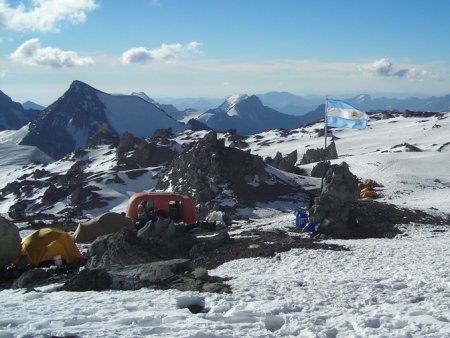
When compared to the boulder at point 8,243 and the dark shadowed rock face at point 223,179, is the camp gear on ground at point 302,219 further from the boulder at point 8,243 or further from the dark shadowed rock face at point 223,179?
the dark shadowed rock face at point 223,179

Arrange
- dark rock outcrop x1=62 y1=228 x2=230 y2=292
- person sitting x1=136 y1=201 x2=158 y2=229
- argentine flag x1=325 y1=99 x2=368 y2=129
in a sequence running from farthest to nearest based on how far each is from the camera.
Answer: argentine flag x1=325 y1=99 x2=368 y2=129 → person sitting x1=136 y1=201 x2=158 y2=229 → dark rock outcrop x1=62 y1=228 x2=230 y2=292

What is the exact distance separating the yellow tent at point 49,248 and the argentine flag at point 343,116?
2174 centimetres

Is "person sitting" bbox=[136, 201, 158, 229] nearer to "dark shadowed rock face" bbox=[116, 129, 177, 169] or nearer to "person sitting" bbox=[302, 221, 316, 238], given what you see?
"person sitting" bbox=[302, 221, 316, 238]

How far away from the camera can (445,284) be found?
13906mm

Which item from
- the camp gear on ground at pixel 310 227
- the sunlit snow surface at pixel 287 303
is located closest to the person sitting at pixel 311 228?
the camp gear on ground at pixel 310 227

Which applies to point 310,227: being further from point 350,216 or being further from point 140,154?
point 140,154

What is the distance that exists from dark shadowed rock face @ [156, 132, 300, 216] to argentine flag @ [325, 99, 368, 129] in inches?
812

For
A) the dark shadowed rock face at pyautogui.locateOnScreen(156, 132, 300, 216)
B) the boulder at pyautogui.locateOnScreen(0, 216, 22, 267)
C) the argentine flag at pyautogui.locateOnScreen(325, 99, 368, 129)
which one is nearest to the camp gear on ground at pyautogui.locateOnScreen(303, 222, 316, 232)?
the argentine flag at pyautogui.locateOnScreen(325, 99, 368, 129)

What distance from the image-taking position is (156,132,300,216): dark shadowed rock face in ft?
187

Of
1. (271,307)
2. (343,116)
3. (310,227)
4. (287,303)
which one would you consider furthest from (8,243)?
(343,116)

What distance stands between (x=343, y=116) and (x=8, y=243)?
2466cm

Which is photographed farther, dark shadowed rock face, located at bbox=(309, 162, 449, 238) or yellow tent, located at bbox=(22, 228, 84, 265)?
dark shadowed rock face, located at bbox=(309, 162, 449, 238)

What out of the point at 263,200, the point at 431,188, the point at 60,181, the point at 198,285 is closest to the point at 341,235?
the point at 198,285

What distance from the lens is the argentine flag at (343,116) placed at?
34.5 m
